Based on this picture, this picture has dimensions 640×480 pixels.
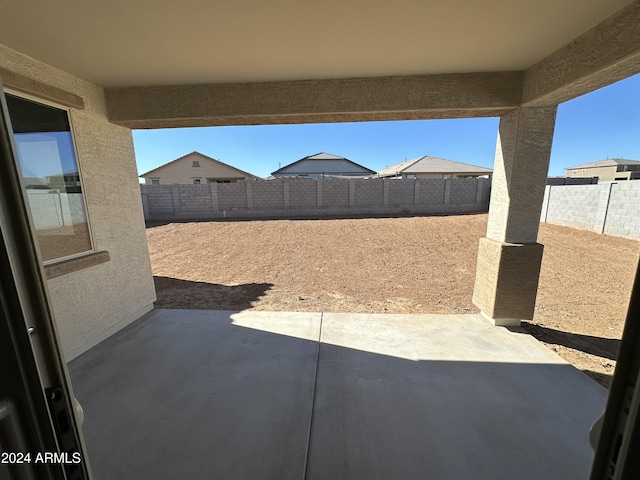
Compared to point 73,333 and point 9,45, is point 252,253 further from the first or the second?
point 9,45

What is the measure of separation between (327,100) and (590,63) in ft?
7.67

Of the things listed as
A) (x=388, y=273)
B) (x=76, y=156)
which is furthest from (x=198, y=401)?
(x=388, y=273)

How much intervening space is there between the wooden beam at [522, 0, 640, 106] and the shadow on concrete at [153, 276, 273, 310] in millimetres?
4967

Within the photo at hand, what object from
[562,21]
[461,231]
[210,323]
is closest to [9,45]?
[210,323]

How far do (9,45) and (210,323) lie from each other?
3.39m

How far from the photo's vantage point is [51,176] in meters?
2.98

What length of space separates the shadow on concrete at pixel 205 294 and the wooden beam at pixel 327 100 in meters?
3.03

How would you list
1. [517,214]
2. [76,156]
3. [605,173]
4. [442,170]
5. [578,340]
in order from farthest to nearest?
[605,173]
[442,170]
[578,340]
[517,214]
[76,156]

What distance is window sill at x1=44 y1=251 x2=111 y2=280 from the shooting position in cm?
280

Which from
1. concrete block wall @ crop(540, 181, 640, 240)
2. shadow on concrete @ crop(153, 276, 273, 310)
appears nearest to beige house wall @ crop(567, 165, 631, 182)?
concrete block wall @ crop(540, 181, 640, 240)

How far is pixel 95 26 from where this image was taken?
2104mm

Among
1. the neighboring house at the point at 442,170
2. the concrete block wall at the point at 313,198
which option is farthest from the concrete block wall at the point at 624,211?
the neighboring house at the point at 442,170

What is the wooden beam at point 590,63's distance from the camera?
2.03 m

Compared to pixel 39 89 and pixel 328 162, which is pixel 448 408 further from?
pixel 328 162
